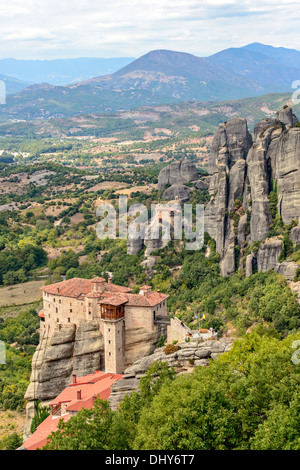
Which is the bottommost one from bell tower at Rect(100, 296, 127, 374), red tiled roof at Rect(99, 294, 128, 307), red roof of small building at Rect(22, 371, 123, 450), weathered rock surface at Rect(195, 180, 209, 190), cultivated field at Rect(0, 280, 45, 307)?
cultivated field at Rect(0, 280, 45, 307)

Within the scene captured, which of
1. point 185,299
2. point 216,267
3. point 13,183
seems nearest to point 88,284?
point 185,299

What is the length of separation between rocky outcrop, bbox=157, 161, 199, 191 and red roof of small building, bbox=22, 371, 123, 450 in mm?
46107

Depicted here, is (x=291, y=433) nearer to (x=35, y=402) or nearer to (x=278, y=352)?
(x=278, y=352)

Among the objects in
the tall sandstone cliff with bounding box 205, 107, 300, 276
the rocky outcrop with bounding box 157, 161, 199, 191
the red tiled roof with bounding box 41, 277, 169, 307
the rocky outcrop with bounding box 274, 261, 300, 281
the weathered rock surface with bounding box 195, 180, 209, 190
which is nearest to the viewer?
the red tiled roof with bounding box 41, 277, 169, 307

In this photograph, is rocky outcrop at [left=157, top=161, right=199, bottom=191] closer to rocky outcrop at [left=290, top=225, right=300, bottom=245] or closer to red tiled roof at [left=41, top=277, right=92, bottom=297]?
rocky outcrop at [left=290, top=225, right=300, bottom=245]

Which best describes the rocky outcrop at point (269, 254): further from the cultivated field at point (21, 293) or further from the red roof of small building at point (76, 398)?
the cultivated field at point (21, 293)

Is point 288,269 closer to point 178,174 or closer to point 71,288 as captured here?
point 71,288

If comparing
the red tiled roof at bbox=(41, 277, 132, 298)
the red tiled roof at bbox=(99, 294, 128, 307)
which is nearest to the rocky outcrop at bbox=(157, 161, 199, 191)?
the red tiled roof at bbox=(41, 277, 132, 298)

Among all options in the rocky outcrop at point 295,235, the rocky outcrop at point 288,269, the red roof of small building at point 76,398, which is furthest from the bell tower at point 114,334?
the rocky outcrop at point 295,235

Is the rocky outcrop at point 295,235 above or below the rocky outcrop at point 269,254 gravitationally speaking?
above

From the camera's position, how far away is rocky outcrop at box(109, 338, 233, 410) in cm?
3175

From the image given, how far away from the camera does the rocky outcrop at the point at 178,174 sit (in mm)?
81750

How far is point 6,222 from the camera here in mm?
101688

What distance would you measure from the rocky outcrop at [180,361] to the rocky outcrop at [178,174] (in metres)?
49.8
